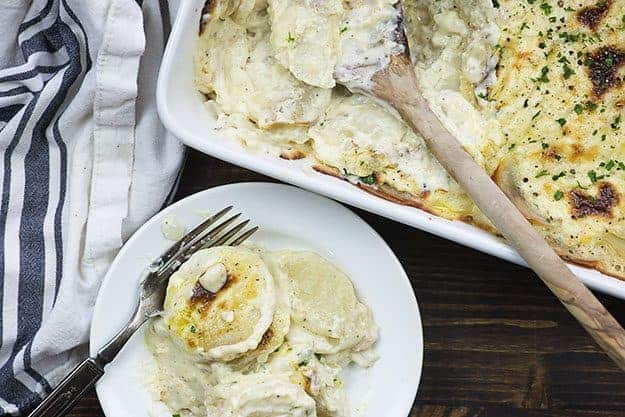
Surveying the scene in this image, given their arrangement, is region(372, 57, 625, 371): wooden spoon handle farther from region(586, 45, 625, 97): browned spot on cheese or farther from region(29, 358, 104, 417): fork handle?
region(29, 358, 104, 417): fork handle

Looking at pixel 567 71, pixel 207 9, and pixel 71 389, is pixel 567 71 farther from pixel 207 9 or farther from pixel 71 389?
pixel 71 389

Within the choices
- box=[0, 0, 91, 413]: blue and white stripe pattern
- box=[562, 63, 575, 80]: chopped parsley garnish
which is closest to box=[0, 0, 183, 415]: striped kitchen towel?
box=[0, 0, 91, 413]: blue and white stripe pattern

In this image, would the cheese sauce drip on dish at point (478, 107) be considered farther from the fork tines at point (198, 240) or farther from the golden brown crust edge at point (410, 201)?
the fork tines at point (198, 240)

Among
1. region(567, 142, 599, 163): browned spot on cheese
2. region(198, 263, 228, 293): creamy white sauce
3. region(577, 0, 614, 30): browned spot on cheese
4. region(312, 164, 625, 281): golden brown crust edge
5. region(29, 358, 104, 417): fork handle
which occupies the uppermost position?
region(577, 0, 614, 30): browned spot on cheese

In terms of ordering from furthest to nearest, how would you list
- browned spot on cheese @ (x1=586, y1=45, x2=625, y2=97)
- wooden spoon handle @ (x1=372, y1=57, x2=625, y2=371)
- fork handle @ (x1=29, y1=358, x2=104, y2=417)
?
1. fork handle @ (x1=29, y1=358, x2=104, y2=417)
2. browned spot on cheese @ (x1=586, y1=45, x2=625, y2=97)
3. wooden spoon handle @ (x1=372, y1=57, x2=625, y2=371)

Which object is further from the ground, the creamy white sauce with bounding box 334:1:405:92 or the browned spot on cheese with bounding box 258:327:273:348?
the creamy white sauce with bounding box 334:1:405:92

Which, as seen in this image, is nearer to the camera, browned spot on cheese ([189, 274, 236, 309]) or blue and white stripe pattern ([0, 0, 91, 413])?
browned spot on cheese ([189, 274, 236, 309])


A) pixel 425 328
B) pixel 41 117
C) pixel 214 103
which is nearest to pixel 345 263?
pixel 425 328

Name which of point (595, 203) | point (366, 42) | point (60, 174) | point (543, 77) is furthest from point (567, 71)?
point (60, 174)
